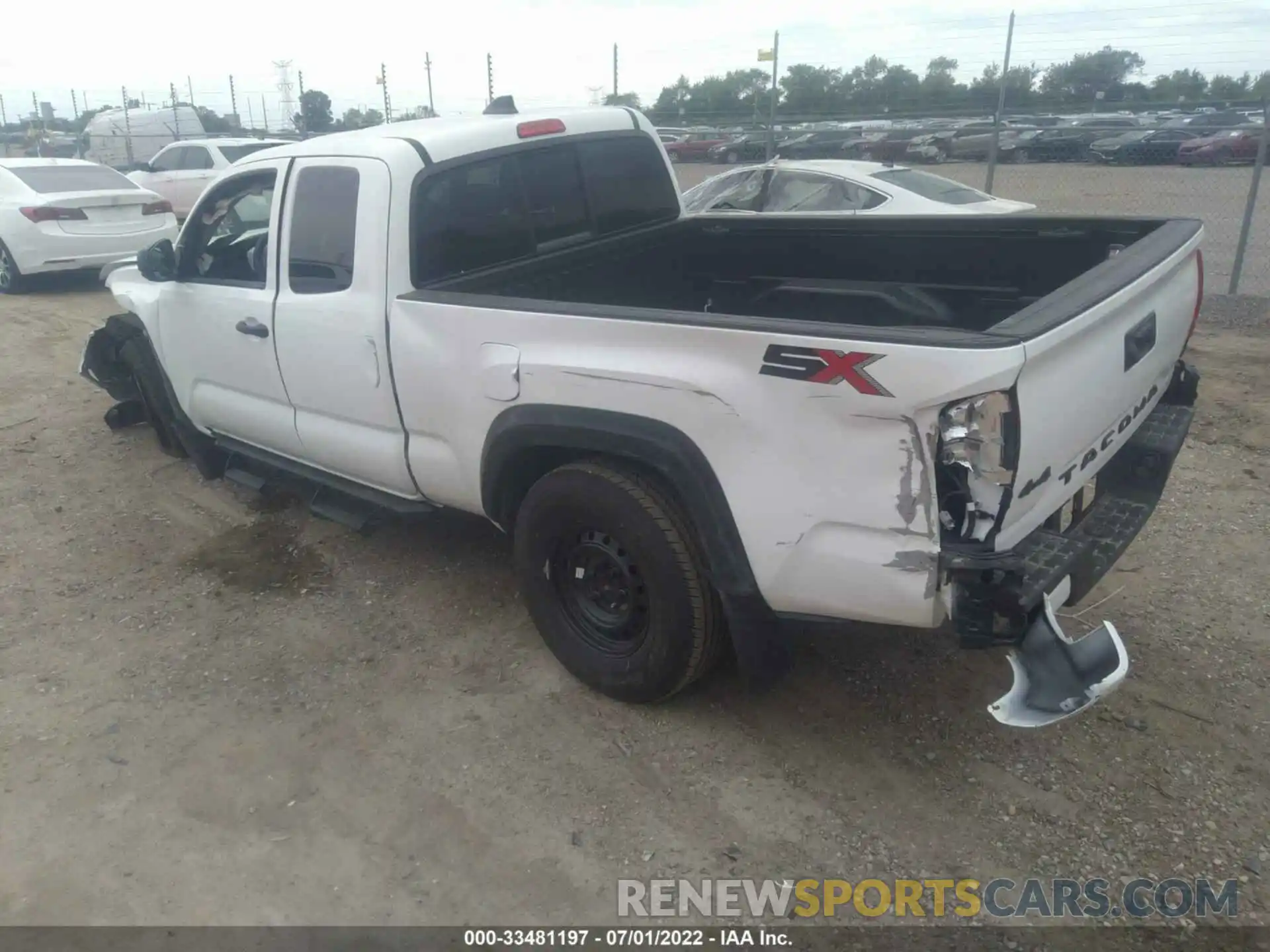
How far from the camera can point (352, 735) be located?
352 cm

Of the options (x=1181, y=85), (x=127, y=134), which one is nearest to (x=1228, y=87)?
(x=1181, y=85)

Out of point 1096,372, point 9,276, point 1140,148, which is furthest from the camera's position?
point 1140,148

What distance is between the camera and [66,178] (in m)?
11.3

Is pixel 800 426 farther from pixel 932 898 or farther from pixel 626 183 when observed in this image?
pixel 626 183

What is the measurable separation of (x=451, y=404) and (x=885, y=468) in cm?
173

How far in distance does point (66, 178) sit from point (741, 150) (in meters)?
15.0

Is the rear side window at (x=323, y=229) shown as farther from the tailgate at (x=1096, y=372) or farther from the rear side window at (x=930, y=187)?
the rear side window at (x=930, y=187)

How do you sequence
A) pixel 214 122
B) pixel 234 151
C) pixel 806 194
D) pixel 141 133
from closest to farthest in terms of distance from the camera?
pixel 806 194 < pixel 234 151 < pixel 141 133 < pixel 214 122

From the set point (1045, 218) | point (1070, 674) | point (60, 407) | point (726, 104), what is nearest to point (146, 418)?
point (60, 407)

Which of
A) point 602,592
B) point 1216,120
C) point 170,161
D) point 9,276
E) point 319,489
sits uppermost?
point 1216,120

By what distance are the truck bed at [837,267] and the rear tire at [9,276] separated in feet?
31.4

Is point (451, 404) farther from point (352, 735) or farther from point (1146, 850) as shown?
point (1146, 850)

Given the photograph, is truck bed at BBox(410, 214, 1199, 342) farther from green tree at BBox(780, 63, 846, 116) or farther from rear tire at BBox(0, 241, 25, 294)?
green tree at BBox(780, 63, 846, 116)

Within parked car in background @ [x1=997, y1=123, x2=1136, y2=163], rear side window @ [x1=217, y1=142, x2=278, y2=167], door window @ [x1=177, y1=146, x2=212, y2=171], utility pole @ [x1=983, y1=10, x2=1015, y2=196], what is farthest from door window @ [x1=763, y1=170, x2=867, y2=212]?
parked car in background @ [x1=997, y1=123, x2=1136, y2=163]
